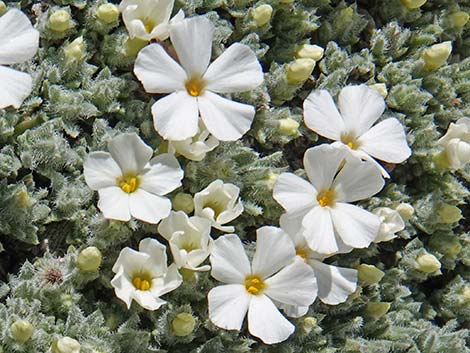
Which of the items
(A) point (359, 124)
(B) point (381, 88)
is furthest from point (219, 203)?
(B) point (381, 88)

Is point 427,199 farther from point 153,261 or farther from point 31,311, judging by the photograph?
point 31,311

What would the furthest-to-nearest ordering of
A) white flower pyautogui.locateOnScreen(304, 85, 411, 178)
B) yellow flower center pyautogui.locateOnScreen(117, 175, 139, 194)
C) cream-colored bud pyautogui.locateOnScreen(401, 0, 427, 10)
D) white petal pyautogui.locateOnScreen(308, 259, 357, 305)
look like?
cream-colored bud pyautogui.locateOnScreen(401, 0, 427, 10) < white flower pyautogui.locateOnScreen(304, 85, 411, 178) < white petal pyautogui.locateOnScreen(308, 259, 357, 305) < yellow flower center pyautogui.locateOnScreen(117, 175, 139, 194)

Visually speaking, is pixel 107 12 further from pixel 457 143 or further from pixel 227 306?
pixel 457 143

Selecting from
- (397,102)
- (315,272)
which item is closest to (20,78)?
(315,272)

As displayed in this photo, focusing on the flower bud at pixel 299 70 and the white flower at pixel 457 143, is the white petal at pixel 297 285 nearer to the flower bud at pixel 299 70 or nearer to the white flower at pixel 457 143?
the flower bud at pixel 299 70

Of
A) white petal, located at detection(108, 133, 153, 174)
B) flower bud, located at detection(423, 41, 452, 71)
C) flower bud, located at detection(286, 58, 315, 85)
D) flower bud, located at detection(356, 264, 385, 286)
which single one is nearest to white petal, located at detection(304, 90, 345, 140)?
flower bud, located at detection(286, 58, 315, 85)

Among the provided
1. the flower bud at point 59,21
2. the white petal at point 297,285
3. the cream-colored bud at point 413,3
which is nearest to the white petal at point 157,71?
the flower bud at point 59,21

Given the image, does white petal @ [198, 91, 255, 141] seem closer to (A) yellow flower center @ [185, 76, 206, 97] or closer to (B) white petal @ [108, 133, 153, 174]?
(A) yellow flower center @ [185, 76, 206, 97]
